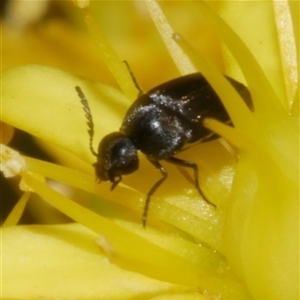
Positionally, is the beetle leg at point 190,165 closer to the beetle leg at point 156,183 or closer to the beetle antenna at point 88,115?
the beetle leg at point 156,183

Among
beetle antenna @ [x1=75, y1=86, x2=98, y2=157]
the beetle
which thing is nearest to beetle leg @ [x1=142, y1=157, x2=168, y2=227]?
the beetle

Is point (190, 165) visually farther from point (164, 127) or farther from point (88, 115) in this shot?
point (88, 115)

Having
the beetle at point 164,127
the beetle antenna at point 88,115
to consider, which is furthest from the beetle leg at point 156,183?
the beetle antenna at point 88,115

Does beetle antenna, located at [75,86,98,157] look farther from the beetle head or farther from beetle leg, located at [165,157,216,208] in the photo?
beetle leg, located at [165,157,216,208]

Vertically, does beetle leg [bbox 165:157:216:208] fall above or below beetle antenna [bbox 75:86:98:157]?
below

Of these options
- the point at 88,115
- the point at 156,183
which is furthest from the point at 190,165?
the point at 88,115

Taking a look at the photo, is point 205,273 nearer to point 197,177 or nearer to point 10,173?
point 197,177

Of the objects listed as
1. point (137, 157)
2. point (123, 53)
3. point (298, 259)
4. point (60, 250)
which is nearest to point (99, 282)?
point (60, 250)
